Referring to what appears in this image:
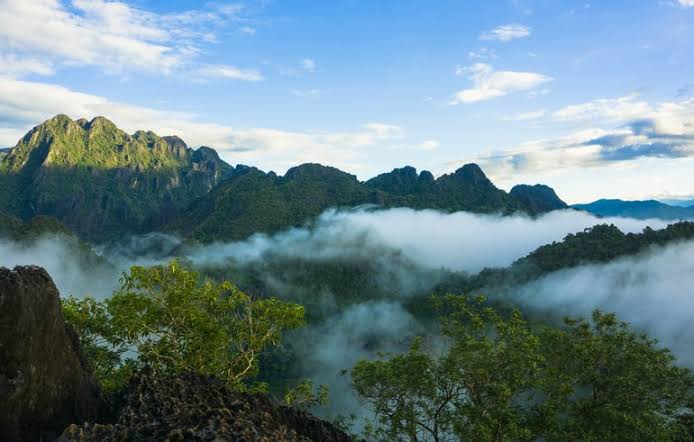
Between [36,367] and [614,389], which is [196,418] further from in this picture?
[614,389]

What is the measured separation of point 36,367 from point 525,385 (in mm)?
19145

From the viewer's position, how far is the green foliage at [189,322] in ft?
62.6

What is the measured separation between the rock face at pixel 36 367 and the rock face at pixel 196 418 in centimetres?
176

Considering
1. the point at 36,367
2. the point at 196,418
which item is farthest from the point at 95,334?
the point at 196,418

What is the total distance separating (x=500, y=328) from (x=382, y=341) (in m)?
160

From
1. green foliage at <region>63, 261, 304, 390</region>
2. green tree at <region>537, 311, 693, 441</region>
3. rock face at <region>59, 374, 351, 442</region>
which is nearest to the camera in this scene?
rock face at <region>59, 374, 351, 442</region>

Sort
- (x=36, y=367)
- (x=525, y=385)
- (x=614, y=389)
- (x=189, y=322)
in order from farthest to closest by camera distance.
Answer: (x=614, y=389) < (x=525, y=385) < (x=189, y=322) < (x=36, y=367)

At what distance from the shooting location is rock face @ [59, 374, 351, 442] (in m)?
10.2

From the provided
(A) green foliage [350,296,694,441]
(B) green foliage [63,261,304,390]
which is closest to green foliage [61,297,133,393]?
(B) green foliage [63,261,304,390]

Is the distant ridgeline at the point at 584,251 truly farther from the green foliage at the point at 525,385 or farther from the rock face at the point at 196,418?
the rock face at the point at 196,418

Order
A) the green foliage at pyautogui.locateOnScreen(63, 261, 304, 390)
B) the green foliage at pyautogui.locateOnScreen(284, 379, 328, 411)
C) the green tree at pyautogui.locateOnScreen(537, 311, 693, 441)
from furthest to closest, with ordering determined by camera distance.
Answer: the green foliage at pyautogui.locateOnScreen(284, 379, 328, 411) < the green tree at pyautogui.locateOnScreen(537, 311, 693, 441) < the green foliage at pyautogui.locateOnScreen(63, 261, 304, 390)

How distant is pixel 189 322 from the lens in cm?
1947

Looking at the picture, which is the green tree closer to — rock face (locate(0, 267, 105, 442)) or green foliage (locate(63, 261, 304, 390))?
green foliage (locate(63, 261, 304, 390))

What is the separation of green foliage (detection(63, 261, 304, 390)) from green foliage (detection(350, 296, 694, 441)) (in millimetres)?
6028
